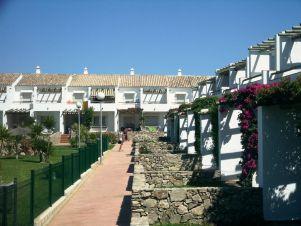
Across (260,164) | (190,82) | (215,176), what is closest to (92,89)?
(190,82)

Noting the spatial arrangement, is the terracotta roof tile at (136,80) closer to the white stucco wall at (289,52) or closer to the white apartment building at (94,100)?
the white apartment building at (94,100)

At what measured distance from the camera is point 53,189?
12.4m

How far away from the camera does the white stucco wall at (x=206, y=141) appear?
1834 centimetres

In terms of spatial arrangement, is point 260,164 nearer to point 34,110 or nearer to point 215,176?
point 215,176

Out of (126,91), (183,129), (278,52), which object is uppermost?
(126,91)

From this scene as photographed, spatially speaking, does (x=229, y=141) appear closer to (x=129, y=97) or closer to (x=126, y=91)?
Answer: (x=126, y=91)

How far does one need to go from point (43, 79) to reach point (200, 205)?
2186 inches

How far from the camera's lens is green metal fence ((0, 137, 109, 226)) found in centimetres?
784

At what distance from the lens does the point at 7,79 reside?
62656 mm

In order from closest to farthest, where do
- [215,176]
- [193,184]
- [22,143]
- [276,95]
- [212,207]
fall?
[276,95], [212,207], [193,184], [215,176], [22,143]

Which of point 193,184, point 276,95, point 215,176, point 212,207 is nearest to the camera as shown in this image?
point 276,95

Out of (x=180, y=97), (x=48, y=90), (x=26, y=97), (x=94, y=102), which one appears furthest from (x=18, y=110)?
(x=180, y=97)

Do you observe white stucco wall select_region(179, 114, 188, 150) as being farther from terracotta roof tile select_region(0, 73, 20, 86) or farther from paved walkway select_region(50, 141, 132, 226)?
terracotta roof tile select_region(0, 73, 20, 86)

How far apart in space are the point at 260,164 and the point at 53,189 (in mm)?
5832
